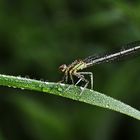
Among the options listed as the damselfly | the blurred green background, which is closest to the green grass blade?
the damselfly

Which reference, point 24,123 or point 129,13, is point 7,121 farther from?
point 129,13

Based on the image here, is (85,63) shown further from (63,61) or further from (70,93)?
(70,93)

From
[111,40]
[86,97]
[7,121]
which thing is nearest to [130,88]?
[111,40]

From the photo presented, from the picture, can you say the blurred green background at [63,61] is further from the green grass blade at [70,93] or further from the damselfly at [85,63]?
the green grass blade at [70,93]

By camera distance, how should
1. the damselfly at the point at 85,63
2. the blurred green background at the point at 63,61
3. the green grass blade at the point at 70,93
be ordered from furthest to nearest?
the blurred green background at the point at 63,61
the damselfly at the point at 85,63
the green grass blade at the point at 70,93

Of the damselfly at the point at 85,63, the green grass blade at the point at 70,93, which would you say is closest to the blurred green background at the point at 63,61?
the damselfly at the point at 85,63

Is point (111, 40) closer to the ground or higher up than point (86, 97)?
higher up
